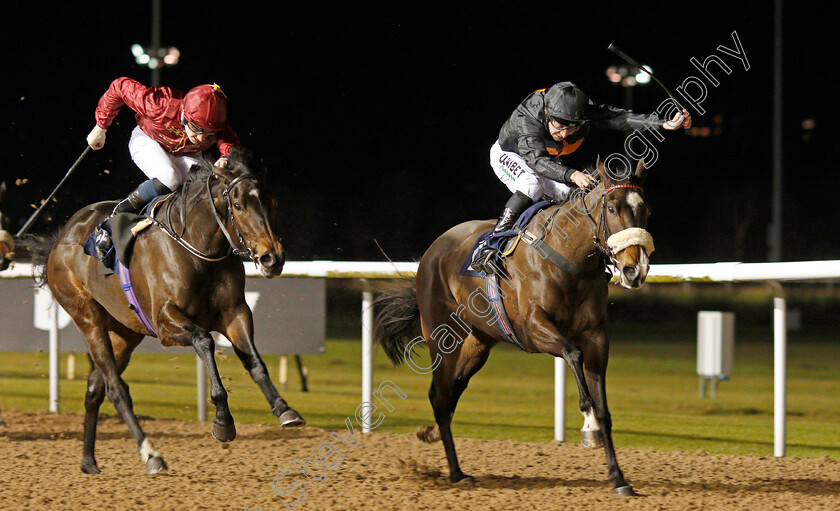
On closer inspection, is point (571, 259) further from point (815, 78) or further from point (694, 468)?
point (815, 78)

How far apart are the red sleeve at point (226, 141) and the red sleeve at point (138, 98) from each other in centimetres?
30

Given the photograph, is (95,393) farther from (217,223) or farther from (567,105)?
(567,105)

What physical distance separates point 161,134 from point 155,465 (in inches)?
59.3

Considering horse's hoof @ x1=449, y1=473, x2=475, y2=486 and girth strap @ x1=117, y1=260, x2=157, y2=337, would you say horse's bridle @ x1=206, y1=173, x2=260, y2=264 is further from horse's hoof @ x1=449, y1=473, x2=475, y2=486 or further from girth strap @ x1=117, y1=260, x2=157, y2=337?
horse's hoof @ x1=449, y1=473, x2=475, y2=486

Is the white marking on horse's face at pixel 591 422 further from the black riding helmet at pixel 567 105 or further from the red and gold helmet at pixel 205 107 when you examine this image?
the red and gold helmet at pixel 205 107

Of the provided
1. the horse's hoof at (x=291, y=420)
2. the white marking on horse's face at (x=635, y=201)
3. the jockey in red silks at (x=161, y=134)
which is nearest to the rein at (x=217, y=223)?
the jockey in red silks at (x=161, y=134)

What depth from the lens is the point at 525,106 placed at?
14.1ft

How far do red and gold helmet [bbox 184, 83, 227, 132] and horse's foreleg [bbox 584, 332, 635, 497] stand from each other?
6.13ft

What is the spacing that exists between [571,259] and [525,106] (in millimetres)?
807

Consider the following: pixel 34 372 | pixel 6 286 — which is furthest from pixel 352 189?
pixel 6 286

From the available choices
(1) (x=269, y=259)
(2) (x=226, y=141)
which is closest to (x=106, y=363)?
(2) (x=226, y=141)

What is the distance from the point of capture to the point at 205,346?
369cm

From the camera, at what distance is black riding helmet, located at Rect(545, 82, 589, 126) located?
13.6ft

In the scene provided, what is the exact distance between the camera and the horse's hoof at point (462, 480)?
418 centimetres
